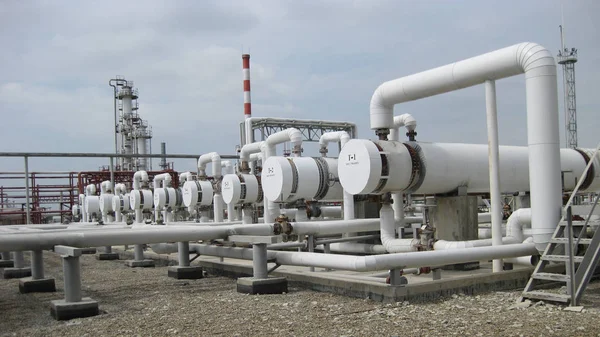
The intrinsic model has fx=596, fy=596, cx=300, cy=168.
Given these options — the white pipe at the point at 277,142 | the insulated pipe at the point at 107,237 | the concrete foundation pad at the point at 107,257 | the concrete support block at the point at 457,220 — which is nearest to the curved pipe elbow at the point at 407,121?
the concrete support block at the point at 457,220

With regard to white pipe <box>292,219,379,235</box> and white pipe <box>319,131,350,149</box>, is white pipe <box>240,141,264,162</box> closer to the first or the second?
white pipe <box>319,131,350,149</box>

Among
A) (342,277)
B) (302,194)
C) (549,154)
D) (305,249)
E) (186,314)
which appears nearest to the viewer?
(186,314)

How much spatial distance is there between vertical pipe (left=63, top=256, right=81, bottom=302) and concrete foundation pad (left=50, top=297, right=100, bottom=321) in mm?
76

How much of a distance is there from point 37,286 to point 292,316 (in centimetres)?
476

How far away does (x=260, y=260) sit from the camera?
782cm

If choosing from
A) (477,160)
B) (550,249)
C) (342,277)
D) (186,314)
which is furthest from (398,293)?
(477,160)

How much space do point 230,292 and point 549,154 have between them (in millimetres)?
4417

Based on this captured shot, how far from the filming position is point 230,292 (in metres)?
8.04

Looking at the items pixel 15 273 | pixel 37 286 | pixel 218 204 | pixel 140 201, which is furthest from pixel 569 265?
pixel 140 201

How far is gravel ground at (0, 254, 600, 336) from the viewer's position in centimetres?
539

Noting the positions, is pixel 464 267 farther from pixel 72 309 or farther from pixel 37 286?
pixel 37 286

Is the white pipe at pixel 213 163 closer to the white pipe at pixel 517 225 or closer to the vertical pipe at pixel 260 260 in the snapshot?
the vertical pipe at pixel 260 260

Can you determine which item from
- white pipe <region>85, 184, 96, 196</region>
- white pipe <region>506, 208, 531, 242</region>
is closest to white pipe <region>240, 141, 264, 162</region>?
white pipe <region>506, 208, 531, 242</region>

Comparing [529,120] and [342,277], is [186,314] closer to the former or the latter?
[342,277]
